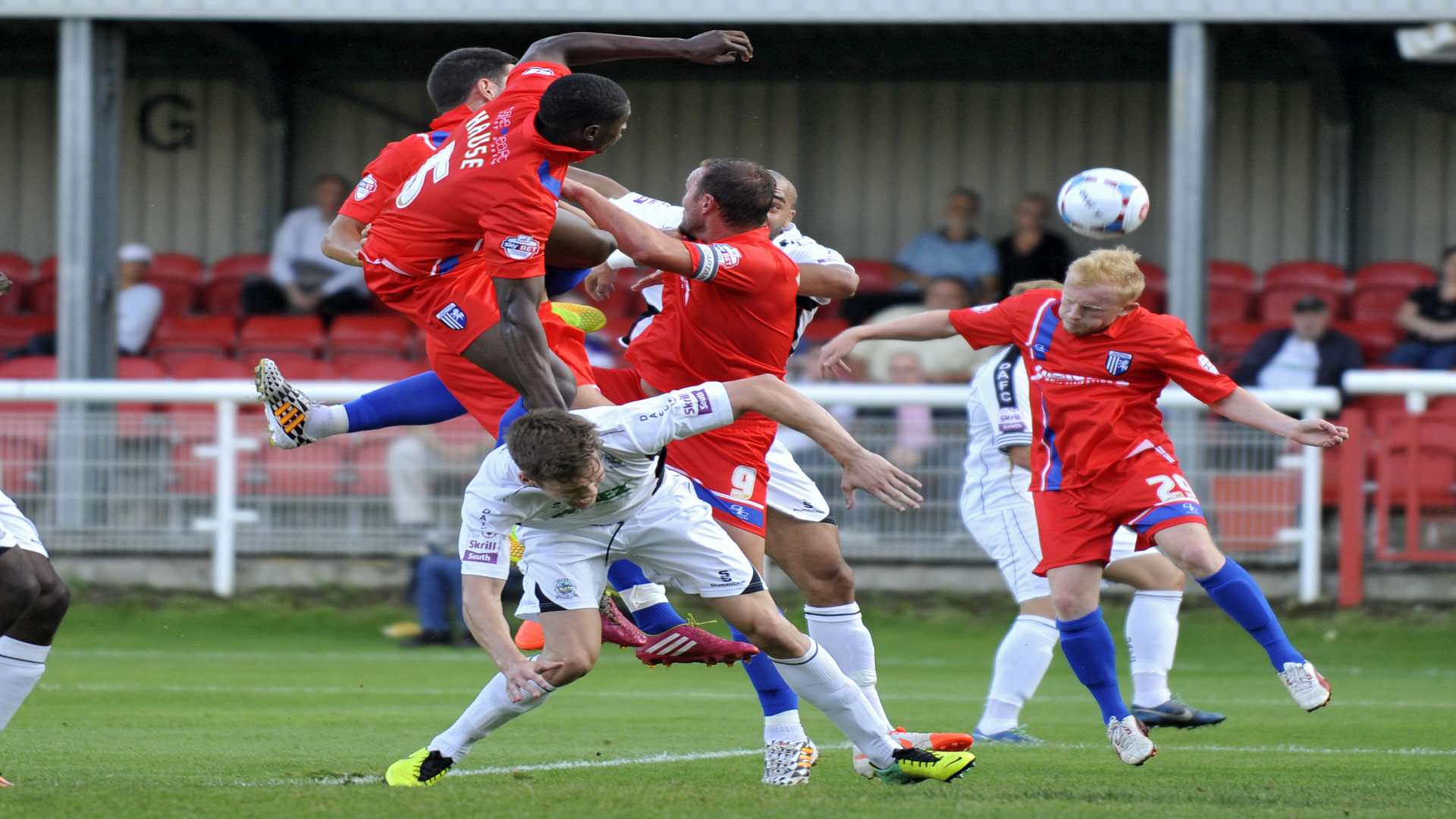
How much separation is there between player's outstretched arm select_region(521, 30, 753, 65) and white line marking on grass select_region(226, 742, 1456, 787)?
2.53 metres

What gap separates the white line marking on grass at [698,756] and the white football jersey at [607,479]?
2.93 feet

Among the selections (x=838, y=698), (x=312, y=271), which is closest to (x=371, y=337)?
(x=312, y=271)

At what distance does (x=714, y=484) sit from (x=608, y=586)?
0.51m

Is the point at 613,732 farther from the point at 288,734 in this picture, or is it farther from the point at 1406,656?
the point at 1406,656

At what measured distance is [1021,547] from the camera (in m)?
8.49

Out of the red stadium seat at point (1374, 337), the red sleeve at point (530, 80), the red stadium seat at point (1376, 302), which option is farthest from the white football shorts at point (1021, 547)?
the red stadium seat at point (1376, 302)

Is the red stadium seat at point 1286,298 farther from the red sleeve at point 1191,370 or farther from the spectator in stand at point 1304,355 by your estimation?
the red sleeve at point 1191,370

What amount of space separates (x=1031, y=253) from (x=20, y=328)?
29.8ft

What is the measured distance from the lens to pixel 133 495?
1334 centimetres

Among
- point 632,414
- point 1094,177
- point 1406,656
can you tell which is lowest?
Answer: point 1406,656

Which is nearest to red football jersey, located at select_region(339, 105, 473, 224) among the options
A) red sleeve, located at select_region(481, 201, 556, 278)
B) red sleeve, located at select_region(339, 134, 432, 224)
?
red sleeve, located at select_region(339, 134, 432, 224)

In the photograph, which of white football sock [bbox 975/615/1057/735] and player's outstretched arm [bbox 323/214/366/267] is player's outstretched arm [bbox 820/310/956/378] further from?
player's outstretched arm [bbox 323/214/366/267]

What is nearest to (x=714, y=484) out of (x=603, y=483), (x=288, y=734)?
(x=603, y=483)

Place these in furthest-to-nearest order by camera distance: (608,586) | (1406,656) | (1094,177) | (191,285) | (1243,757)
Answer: (191,285), (1406,656), (1094,177), (1243,757), (608,586)
